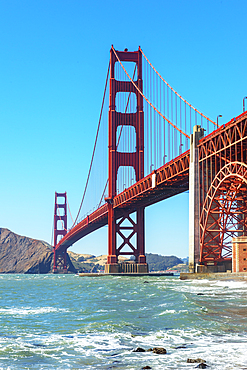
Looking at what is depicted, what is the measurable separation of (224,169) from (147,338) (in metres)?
31.9

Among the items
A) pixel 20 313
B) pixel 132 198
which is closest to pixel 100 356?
pixel 20 313

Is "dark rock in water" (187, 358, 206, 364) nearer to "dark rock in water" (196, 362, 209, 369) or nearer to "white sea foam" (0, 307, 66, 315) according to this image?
"dark rock in water" (196, 362, 209, 369)

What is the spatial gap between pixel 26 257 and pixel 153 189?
5293 inches

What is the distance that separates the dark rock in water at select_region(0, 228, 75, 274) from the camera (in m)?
169

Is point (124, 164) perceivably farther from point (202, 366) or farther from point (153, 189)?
point (202, 366)

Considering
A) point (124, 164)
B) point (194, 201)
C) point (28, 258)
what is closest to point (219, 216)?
point (194, 201)

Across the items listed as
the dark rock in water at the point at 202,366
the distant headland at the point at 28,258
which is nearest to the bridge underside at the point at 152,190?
the dark rock in water at the point at 202,366

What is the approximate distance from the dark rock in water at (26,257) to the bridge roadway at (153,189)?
87.9 metres

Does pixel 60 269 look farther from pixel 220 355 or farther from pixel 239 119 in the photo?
pixel 220 355

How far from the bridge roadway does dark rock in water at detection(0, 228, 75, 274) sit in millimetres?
87924

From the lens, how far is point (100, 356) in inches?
497

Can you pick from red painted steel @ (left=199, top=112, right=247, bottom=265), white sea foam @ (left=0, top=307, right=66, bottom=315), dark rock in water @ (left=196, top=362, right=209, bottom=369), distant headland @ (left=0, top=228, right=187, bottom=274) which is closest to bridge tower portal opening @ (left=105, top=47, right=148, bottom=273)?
red painted steel @ (left=199, top=112, right=247, bottom=265)

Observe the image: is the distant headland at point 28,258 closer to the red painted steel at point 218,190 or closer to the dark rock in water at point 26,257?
the dark rock in water at point 26,257

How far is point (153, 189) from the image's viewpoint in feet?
191
